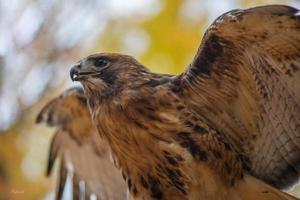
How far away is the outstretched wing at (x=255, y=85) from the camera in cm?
231

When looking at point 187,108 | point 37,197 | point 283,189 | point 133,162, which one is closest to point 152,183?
point 133,162

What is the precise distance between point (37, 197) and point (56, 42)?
79cm

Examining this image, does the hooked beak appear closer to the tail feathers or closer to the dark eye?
the dark eye

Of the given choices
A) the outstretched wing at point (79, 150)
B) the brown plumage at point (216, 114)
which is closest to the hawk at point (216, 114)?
the brown plumage at point (216, 114)

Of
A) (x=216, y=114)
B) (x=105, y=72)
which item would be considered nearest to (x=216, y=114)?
(x=216, y=114)

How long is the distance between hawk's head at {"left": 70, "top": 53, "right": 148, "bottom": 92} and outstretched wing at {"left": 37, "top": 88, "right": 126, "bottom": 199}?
0.44 m

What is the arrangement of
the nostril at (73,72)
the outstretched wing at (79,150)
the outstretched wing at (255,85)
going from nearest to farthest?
the outstretched wing at (255,85)
the nostril at (73,72)
the outstretched wing at (79,150)

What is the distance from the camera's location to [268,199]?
7.89 ft

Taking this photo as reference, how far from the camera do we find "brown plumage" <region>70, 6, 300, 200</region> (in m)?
2.34

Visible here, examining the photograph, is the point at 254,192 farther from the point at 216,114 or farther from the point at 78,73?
the point at 78,73

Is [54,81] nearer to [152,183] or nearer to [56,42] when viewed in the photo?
[56,42]

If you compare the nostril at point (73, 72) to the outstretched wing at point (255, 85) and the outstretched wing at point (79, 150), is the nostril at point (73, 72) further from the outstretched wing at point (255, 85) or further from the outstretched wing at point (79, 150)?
the outstretched wing at point (79, 150)

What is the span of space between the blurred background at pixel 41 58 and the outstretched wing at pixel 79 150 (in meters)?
0.38

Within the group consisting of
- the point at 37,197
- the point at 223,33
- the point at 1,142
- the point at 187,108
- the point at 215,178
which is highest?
the point at 223,33
